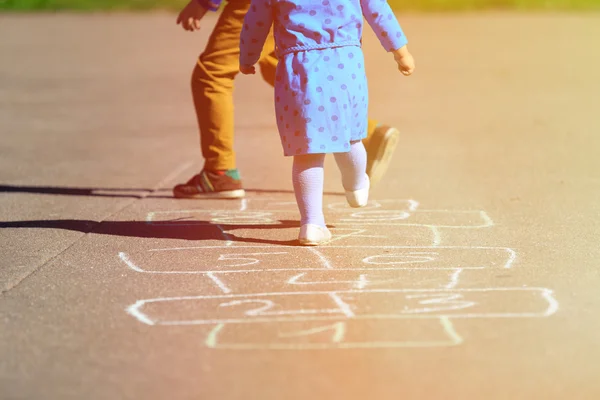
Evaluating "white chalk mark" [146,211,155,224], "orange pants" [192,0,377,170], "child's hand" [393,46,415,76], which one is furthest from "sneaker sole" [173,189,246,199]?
"child's hand" [393,46,415,76]

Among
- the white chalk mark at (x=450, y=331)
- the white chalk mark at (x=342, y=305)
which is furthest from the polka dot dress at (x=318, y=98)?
the white chalk mark at (x=450, y=331)

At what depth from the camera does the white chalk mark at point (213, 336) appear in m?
3.92

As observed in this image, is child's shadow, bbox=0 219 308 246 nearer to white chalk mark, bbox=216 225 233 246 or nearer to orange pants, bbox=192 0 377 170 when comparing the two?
white chalk mark, bbox=216 225 233 246

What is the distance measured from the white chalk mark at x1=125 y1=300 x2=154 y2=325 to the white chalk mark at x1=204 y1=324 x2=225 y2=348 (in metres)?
0.24

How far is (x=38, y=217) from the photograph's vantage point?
249 inches

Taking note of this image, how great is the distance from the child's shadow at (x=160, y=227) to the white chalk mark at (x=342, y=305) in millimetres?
1039

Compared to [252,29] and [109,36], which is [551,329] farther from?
[109,36]

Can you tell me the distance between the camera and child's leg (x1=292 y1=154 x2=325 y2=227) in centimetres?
541

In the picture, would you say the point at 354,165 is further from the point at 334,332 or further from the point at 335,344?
the point at 335,344

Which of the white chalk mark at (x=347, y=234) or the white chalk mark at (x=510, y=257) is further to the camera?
the white chalk mark at (x=347, y=234)

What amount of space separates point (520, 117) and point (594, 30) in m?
9.95

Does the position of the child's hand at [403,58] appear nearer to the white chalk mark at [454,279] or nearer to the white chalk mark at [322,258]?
the white chalk mark at [322,258]

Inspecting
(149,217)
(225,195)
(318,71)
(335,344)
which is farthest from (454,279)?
(225,195)

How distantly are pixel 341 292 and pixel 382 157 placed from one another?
1951 millimetres
